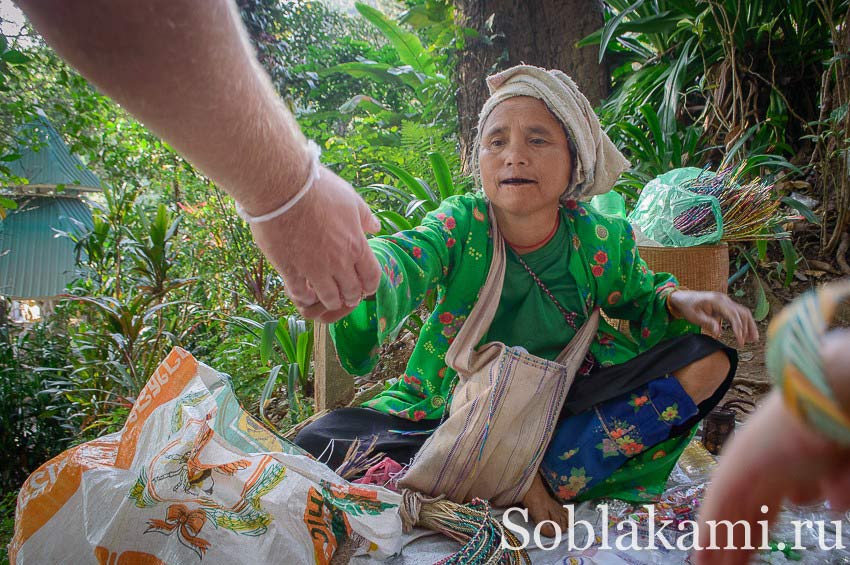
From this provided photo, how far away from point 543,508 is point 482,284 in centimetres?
67

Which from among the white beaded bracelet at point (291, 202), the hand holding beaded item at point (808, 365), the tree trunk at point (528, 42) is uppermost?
the tree trunk at point (528, 42)

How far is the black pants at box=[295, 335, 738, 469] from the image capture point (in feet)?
5.15

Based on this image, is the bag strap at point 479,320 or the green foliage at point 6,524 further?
the green foliage at point 6,524

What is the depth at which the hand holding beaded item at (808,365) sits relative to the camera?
1.01ft

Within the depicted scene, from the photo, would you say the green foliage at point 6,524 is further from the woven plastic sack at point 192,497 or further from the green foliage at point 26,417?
the woven plastic sack at point 192,497

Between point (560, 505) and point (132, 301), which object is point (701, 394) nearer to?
point (560, 505)

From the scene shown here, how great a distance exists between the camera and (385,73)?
5949 millimetres

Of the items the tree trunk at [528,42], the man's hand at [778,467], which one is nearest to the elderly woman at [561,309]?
the man's hand at [778,467]

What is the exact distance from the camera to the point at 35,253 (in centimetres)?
580

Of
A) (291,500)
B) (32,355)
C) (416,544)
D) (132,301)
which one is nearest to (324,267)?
(291,500)

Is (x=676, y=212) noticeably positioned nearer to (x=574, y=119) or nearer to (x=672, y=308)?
(x=672, y=308)

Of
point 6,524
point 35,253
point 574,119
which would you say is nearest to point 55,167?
point 35,253

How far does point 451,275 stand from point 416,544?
76cm

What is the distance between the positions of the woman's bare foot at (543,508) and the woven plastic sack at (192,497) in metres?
0.41
